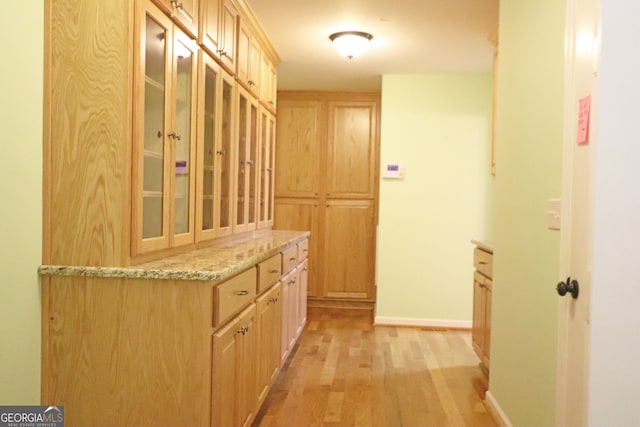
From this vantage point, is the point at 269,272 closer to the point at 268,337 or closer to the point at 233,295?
the point at 268,337

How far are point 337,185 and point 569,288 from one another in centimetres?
386

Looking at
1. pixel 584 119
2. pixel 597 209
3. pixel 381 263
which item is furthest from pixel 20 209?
pixel 381 263

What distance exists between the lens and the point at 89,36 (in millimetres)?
1774

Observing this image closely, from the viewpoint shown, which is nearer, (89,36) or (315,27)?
(89,36)

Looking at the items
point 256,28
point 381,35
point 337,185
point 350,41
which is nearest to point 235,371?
point 256,28

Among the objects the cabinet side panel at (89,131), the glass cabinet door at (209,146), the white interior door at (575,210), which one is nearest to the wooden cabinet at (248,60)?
the glass cabinet door at (209,146)

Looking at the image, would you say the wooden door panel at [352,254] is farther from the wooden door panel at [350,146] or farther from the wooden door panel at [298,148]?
the wooden door panel at [298,148]

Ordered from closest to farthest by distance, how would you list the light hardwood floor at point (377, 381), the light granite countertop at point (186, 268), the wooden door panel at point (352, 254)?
1. the light granite countertop at point (186, 268)
2. the light hardwood floor at point (377, 381)
3. the wooden door panel at point (352, 254)

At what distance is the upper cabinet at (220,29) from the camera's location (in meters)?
2.42

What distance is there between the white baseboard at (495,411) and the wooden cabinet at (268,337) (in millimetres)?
1229

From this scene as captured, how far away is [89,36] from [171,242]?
833 millimetres

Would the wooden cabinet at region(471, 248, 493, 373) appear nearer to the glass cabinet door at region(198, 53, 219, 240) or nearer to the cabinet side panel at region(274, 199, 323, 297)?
the glass cabinet door at region(198, 53, 219, 240)

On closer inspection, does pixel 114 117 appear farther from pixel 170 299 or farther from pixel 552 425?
pixel 552 425

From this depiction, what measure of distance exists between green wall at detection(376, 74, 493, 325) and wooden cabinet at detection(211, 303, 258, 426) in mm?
2666
